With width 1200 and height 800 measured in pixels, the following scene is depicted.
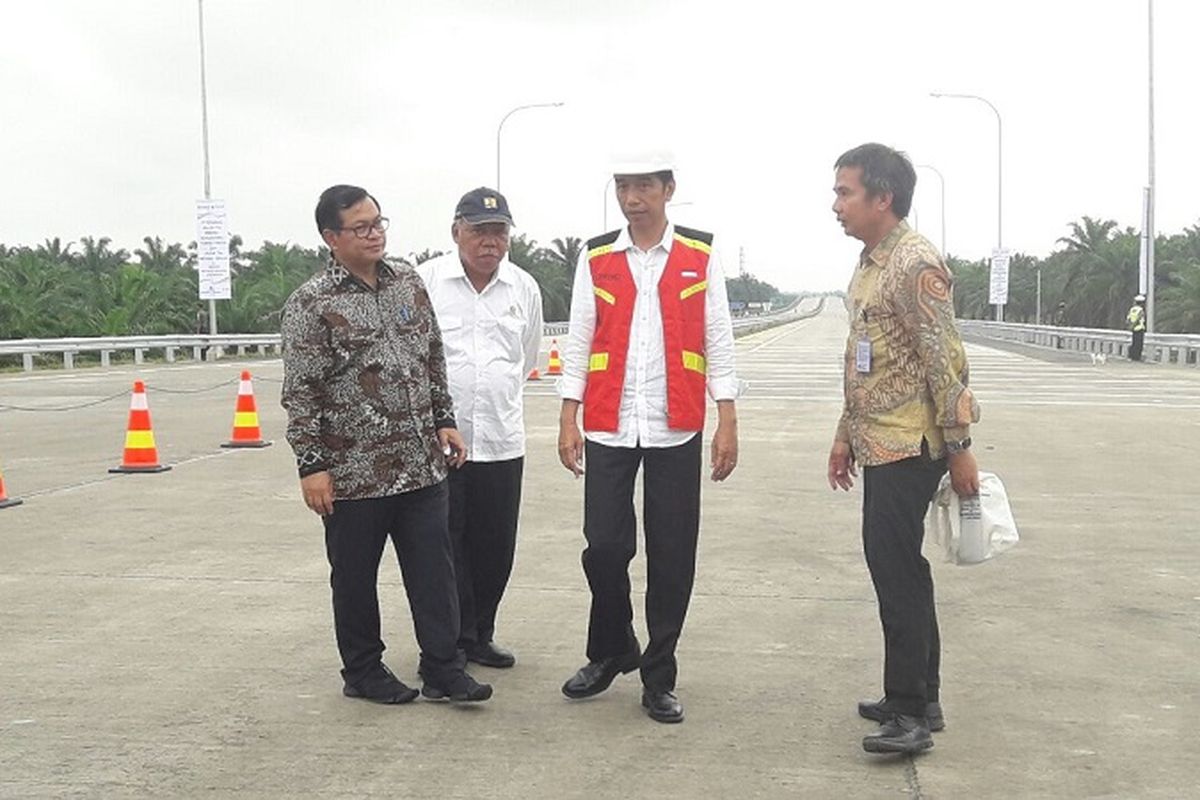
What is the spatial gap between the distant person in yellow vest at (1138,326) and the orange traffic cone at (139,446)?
25.6m

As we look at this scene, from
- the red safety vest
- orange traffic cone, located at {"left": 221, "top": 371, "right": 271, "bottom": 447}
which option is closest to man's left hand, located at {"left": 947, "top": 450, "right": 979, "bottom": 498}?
the red safety vest

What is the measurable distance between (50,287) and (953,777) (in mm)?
37311

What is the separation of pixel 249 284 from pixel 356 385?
43895 mm

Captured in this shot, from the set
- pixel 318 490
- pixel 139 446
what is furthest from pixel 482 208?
pixel 139 446

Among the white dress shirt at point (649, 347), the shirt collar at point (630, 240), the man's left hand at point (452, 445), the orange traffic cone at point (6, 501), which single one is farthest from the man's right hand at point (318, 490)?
the orange traffic cone at point (6, 501)

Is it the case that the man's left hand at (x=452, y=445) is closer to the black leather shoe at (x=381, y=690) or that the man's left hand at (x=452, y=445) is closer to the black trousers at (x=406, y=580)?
the black trousers at (x=406, y=580)

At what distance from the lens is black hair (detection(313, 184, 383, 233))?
15.5 feet

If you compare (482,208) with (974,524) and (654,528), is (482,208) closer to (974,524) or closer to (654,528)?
(654,528)

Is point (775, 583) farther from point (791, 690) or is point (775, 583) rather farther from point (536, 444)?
point (536, 444)

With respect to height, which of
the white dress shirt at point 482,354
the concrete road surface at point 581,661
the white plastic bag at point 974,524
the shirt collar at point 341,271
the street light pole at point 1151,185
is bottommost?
the concrete road surface at point 581,661

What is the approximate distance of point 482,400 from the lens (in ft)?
17.3

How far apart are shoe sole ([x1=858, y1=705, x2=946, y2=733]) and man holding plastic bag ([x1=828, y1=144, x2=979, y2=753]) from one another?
81mm

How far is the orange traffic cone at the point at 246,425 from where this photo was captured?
43.4ft

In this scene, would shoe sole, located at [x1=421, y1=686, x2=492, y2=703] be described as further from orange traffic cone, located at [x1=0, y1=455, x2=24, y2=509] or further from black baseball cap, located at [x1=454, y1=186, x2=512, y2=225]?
orange traffic cone, located at [x1=0, y1=455, x2=24, y2=509]
